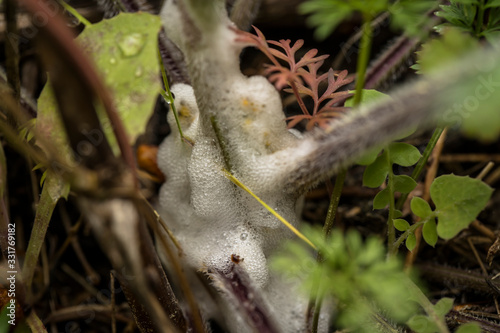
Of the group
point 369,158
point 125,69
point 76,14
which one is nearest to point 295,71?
point 369,158

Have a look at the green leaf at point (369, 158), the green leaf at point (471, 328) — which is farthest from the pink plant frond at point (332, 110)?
the green leaf at point (471, 328)

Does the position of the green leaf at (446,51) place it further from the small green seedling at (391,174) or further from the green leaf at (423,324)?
the green leaf at (423,324)

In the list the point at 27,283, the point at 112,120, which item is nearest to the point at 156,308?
the point at 112,120

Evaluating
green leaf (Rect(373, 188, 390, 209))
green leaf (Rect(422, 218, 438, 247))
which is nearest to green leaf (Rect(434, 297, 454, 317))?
green leaf (Rect(422, 218, 438, 247))

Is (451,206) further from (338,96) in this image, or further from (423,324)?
(338,96)

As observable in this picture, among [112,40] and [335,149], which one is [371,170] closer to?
[335,149]

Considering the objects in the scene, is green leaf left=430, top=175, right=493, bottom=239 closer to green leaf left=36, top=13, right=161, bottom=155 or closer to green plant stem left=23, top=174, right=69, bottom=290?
green leaf left=36, top=13, right=161, bottom=155

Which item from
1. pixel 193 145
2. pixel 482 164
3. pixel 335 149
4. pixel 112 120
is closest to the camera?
pixel 112 120

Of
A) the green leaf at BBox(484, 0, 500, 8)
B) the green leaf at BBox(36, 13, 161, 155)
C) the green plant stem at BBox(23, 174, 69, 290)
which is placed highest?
the green leaf at BBox(484, 0, 500, 8)
